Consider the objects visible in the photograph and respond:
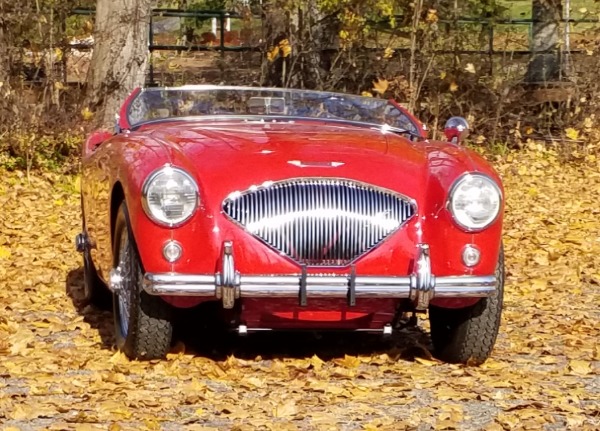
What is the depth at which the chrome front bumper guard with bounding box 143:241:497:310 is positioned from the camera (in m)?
5.92

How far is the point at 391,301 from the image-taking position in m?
6.21

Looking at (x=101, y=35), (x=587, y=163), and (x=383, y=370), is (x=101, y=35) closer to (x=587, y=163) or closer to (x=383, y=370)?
(x=587, y=163)

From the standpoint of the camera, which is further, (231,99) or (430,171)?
(231,99)

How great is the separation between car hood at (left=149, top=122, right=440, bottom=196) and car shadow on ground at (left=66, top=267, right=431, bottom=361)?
0.80m

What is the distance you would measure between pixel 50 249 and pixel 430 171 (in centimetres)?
517

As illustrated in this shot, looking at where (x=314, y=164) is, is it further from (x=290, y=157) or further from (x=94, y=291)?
(x=94, y=291)

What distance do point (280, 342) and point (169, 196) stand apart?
1.37 meters

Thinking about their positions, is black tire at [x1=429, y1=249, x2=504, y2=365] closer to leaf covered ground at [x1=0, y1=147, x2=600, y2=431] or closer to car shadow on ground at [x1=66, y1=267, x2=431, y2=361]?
leaf covered ground at [x1=0, y1=147, x2=600, y2=431]

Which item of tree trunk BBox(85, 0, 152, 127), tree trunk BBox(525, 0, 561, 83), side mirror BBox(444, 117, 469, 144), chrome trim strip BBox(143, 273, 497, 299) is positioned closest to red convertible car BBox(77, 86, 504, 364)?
chrome trim strip BBox(143, 273, 497, 299)

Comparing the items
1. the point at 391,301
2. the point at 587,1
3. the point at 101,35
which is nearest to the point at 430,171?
the point at 391,301

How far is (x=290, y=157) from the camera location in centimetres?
622

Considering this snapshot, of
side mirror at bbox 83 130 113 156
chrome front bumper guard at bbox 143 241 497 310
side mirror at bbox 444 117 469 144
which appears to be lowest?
chrome front bumper guard at bbox 143 241 497 310

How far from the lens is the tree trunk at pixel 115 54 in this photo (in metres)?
14.7

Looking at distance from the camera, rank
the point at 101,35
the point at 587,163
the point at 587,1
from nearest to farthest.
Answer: the point at 101,35, the point at 587,163, the point at 587,1
